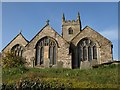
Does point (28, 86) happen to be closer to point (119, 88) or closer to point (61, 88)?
point (61, 88)

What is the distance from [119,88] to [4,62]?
82.5 feet

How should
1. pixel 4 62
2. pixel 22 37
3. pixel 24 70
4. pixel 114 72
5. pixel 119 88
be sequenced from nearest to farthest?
1. pixel 119 88
2. pixel 114 72
3. pixel 24 70
4. pixel 4 62
5. pixel 22 37

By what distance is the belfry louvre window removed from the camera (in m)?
40.8

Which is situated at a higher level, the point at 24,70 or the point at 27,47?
the point at 27,47

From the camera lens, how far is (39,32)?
1681 inches

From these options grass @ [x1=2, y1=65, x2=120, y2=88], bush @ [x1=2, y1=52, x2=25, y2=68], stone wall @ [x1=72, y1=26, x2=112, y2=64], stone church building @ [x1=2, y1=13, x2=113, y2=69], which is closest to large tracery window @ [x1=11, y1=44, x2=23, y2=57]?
stone church building @ [x1=2, y1=13, x2=113, y2=69]

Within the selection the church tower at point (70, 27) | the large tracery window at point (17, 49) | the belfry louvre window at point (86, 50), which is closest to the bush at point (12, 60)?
the large tracery window at point (17, 49)

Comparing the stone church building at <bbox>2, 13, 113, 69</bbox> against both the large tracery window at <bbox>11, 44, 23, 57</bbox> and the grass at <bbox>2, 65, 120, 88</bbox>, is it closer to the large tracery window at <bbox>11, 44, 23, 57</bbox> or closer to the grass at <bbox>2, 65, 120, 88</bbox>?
the large tracery window at <bbox>11, 44, 23, 57</bbox>

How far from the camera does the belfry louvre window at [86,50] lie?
1606 inches

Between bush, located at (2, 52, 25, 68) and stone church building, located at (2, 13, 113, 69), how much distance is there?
3.78 ft

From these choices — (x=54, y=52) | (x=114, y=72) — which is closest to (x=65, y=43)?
(x=54, y=52)

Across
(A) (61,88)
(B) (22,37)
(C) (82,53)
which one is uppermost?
(B) (22,37)

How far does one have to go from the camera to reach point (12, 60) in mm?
38844

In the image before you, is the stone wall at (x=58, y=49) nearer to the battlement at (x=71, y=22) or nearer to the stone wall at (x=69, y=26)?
the stone wall at (x=69, y=26)
